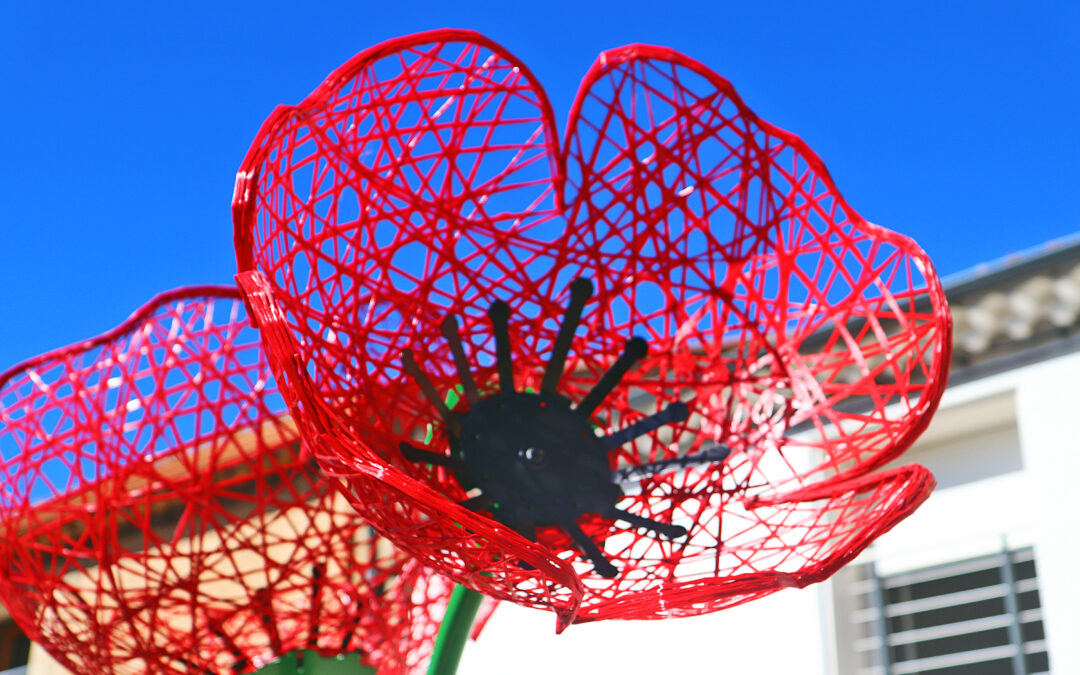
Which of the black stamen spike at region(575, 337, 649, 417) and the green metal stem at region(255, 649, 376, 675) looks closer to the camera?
the black stamen spike at region(575, 337, 649, 417)

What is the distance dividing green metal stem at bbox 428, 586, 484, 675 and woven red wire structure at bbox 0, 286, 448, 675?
0.73 feet

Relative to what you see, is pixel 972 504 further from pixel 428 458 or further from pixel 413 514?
pixel 413 514

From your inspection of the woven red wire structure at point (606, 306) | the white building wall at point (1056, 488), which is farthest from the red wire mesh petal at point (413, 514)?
the white building wall at point (1056, 488)

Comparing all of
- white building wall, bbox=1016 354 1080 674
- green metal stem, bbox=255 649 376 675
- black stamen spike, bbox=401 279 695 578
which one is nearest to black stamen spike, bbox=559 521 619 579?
black stamen spike, bbox=401 279 695 578

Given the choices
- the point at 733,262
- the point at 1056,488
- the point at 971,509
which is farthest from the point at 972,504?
the point at 733,262

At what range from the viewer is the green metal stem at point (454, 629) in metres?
2.19

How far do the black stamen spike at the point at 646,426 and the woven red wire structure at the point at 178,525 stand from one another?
60 centimetres

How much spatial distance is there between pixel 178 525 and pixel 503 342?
2.31 feet

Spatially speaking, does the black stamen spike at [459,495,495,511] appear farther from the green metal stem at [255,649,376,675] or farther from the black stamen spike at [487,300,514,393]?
the green metal stem at [255,649,376,675]

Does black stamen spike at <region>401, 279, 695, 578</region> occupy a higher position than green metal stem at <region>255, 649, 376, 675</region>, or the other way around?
black stamen spike at <region>401, 279, 695, 578</region>

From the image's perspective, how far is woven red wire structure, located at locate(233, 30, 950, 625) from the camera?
195 centimetres

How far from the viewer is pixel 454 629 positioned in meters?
2.20

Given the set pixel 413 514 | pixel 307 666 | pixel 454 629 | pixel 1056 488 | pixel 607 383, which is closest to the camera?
pixel 413 514

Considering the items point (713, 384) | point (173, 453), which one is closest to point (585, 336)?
point (713, 384)
